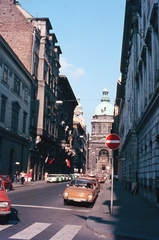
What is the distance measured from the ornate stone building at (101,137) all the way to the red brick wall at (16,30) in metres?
89.4

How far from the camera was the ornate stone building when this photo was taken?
134m

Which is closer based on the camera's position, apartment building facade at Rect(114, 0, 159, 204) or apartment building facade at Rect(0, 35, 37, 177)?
apartment building facade at Rect(114, 0, 159, 204)

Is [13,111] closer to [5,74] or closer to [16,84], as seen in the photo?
[16,84]

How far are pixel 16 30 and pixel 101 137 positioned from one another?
95567mm

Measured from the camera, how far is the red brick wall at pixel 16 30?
154 ft

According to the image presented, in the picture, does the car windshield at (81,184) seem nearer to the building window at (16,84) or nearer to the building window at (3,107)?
the building window at (3,107)

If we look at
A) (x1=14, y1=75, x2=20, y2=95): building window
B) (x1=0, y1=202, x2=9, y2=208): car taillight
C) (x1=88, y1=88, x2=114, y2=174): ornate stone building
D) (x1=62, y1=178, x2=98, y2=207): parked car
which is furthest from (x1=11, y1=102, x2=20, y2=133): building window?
(x1=88, y1=88, x2=114, y2=174): ornate stone building

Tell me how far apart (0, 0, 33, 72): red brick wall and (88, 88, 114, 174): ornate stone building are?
89405 millimetres

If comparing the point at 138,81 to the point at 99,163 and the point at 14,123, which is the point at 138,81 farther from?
the point at 99,163

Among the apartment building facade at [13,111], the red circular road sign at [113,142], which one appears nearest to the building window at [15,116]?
the apartment building facade at [13,111]

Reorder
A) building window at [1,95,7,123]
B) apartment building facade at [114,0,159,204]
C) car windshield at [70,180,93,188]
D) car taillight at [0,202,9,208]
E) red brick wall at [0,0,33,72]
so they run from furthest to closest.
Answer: red brick wall at [0,0,33,72] < building window at [1,95,7,123] < car windshield at [70,180,93,188] < apartment building facade at [114,0,159,204] < car taillight at [0,202,9,208]

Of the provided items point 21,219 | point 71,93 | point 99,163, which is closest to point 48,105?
point 71,93

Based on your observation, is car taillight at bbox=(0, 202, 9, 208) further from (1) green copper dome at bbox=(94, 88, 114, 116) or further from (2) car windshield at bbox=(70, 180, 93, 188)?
→ (1) green copper dome at bbox=(94, 88, 114, 116)

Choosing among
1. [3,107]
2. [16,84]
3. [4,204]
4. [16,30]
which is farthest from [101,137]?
[4,204]
